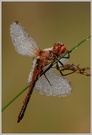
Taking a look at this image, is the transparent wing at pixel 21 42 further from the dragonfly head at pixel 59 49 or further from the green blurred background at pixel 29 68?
the green blurred background at pixel 29 68

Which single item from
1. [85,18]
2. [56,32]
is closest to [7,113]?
[56,32]

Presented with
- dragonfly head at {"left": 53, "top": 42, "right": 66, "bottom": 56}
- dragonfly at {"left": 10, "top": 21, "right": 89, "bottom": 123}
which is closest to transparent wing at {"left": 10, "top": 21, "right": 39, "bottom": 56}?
dragonfly at {"left": 10, "top": 21, "right": 89, "bottom": 123}

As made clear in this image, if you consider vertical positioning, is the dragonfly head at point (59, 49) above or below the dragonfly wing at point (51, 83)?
above

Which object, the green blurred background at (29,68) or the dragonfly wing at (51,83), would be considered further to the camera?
the green blurred background at (29,68)

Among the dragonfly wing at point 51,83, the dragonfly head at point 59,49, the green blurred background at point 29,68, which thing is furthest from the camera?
the green blurred background at point 29,68

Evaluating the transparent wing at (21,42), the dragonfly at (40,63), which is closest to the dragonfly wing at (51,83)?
the dragonfly at (40,63)

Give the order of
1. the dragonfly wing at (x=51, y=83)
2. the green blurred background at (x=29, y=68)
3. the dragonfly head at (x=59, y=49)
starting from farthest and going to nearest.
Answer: the green blurred background at (x=29, y=68) < the dragonfly wing at (x=51, y=83) < the dragonfly head at (x=59, y=49)

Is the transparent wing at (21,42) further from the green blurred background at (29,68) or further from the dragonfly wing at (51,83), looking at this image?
the green blurred background at (29,68)
